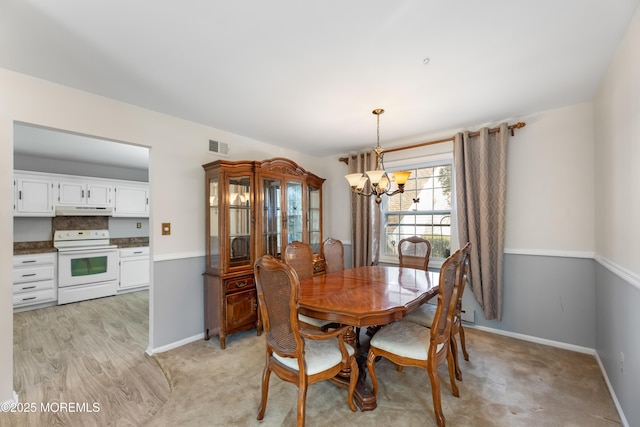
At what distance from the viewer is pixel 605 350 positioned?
2258mm

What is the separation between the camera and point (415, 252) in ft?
11.0

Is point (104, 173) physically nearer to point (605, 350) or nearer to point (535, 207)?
point (535, 207)

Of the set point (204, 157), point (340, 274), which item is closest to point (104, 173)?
point (204, 157)

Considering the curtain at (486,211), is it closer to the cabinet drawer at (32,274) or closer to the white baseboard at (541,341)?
the white baseboard at (541,341)

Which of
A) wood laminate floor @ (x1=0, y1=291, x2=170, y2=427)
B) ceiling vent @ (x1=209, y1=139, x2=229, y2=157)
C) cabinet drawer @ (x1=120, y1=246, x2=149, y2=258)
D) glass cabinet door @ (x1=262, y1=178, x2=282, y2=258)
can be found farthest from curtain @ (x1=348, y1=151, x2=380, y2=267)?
cabinet drawer @ (x1=120, y1=246, x2=149, y2=258)

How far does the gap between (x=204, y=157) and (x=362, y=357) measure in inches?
108

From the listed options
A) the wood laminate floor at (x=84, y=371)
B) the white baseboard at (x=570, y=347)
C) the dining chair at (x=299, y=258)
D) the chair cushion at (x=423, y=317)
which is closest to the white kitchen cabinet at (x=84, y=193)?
the wood laminate floor at (x=84, y=371)

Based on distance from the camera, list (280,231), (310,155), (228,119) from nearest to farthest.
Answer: (228,119) → (280,231) → (310,155)

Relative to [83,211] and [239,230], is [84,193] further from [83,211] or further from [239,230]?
[239,230]

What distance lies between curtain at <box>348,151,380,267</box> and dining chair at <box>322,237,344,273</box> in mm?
861

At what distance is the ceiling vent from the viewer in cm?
329

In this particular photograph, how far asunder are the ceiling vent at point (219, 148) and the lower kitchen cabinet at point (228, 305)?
4.83 feet

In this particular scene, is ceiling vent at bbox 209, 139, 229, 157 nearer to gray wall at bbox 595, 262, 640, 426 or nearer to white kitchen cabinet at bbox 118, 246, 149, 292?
white kitchen cabinet at bbox 118, 246, 149, 292

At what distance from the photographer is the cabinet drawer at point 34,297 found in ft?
13.2
